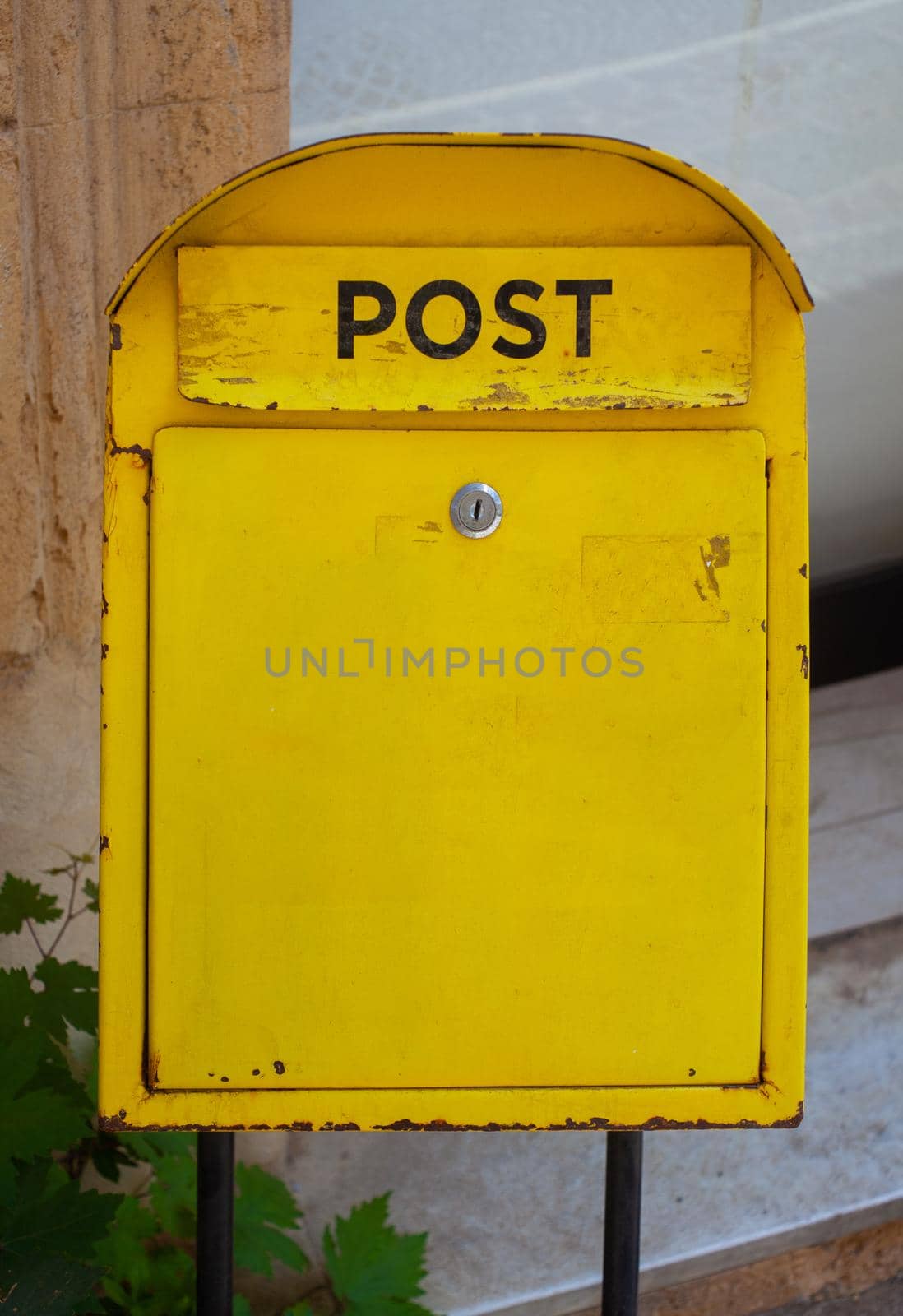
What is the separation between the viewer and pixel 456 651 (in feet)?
4.20

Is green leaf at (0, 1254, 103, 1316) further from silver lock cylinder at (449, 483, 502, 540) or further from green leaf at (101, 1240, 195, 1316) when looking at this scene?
silver lock cylinder at (449, 483, 502, 540)

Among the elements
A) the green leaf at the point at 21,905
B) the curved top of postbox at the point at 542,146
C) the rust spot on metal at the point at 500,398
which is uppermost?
the curved top of postbox at the point at 542,146

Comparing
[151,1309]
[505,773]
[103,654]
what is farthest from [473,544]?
[151,1309]

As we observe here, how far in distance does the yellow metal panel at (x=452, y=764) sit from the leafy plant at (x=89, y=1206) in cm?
28

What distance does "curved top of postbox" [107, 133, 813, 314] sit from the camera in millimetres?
1195

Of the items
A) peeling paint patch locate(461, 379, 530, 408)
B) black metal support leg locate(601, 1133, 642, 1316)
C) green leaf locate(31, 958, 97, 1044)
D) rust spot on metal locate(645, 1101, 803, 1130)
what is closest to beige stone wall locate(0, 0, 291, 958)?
green leaf locate(31, 958, 97, 1044)

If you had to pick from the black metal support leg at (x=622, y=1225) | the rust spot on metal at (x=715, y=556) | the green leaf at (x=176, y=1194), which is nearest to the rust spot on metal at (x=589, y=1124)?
the black metal support leg at (x=622, y=1225)

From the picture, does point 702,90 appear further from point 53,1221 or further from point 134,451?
point 53,1221

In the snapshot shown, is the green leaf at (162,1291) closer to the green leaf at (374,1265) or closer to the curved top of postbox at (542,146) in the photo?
the green leaf at (374,1265)

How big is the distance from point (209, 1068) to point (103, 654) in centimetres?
49

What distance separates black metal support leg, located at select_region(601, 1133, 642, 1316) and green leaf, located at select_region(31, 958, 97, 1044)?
801mm

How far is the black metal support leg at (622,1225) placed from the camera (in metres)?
1.61

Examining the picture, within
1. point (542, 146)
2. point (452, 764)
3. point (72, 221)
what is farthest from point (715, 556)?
point (72, 221)

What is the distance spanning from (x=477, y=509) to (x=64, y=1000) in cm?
107
